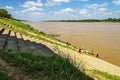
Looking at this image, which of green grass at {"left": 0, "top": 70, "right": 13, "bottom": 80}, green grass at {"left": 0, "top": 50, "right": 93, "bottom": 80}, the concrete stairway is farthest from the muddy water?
green grass at {"left": 0, "top": 70, "right": 13, "bottom": 80}

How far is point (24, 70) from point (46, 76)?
1.87 feet

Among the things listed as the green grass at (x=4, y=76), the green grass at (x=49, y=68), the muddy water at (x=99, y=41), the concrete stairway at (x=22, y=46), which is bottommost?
the muddy water at (x=99, y=41)

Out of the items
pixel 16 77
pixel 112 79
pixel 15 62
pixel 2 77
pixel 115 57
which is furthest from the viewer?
pixel 115 57

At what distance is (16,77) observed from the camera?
5160 mm

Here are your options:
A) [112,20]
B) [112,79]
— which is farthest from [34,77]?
[112,20]

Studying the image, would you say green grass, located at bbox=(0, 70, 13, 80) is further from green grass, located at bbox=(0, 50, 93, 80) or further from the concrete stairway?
the concrete stairway

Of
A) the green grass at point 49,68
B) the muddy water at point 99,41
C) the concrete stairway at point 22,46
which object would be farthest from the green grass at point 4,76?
the muddy water at point 99,41

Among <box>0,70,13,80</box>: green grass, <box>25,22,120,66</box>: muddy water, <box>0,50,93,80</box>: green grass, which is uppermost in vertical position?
<box>0,70,13,80</box>: green grass

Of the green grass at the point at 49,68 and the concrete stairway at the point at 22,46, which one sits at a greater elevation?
the green grass at the point at 49,68

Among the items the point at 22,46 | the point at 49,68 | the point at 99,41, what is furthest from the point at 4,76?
the point at 99,41

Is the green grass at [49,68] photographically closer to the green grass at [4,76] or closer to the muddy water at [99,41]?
the green grass at [4,76]

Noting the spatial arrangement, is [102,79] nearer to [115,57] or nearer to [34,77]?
[34,77]

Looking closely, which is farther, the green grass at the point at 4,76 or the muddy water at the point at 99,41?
the muddy water at the point at 99,41

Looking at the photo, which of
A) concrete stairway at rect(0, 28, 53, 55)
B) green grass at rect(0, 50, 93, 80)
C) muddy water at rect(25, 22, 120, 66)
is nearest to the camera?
green grass at rect(0, 50, 93, 80)
